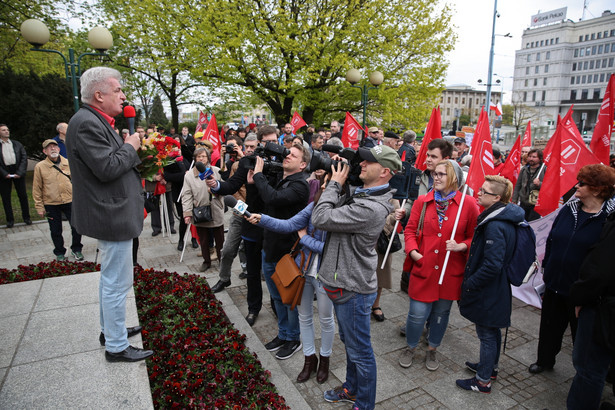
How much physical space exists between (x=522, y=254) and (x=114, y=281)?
3421 millimetres

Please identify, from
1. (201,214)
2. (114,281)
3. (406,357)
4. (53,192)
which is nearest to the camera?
(114,281)

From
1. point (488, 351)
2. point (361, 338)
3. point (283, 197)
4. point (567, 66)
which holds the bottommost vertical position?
point (488, 351)

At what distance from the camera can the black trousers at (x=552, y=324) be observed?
3939mm

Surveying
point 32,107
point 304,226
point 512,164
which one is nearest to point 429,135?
point 512,164

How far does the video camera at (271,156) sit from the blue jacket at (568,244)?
2.73 meters

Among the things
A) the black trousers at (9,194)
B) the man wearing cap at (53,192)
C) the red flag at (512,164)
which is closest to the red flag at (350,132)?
the red flag at (512,164)

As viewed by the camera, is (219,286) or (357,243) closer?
(357,243)

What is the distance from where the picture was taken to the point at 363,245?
292 centimetres

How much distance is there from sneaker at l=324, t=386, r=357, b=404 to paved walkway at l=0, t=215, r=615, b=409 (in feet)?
0.18

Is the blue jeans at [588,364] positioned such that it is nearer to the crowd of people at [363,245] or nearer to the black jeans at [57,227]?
the crowd of people at [363,245]

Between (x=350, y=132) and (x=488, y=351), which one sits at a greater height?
(x=350, y=132)

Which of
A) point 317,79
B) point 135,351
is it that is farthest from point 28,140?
point 135,351

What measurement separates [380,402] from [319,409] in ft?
1.86

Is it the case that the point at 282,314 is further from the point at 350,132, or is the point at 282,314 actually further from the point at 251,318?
the point at 350,132
